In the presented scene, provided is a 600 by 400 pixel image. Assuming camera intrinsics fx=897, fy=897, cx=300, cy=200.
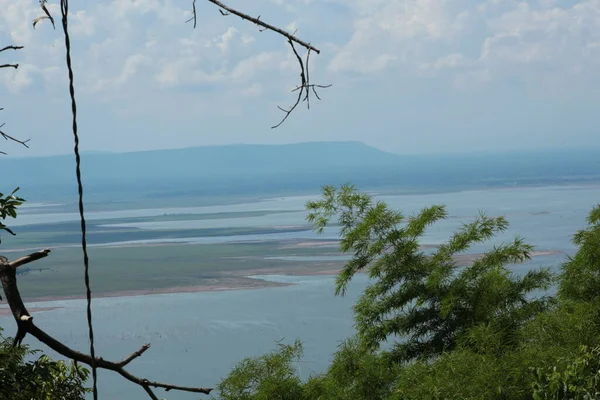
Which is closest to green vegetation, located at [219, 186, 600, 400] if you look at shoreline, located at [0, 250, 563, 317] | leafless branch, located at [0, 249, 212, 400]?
leafless branch, located at [0, 249, 212, 400]

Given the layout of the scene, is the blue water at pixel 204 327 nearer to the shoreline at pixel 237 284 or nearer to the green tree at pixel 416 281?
the shoreline at pixel 237 284

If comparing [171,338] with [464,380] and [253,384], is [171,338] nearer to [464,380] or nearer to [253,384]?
[253,384]

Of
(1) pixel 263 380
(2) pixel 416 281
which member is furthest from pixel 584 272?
(1) pixel 263 380

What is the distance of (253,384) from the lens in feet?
28.2

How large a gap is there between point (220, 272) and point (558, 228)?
1100 centimetres

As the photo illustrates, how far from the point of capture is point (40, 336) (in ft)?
3.12

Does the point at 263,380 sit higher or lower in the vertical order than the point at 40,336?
lower

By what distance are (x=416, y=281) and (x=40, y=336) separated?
7652 mm

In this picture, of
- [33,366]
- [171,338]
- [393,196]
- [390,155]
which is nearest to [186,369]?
[171,338]

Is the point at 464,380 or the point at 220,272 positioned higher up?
the point at 464,380

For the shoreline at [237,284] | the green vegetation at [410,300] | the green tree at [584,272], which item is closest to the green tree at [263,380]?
the green vegetation at [410,300]

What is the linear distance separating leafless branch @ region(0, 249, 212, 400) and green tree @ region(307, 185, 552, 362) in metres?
7.15

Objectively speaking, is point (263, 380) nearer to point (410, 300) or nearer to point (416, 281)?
point (410, 300)

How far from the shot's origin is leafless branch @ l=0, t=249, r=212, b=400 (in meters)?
0.86
